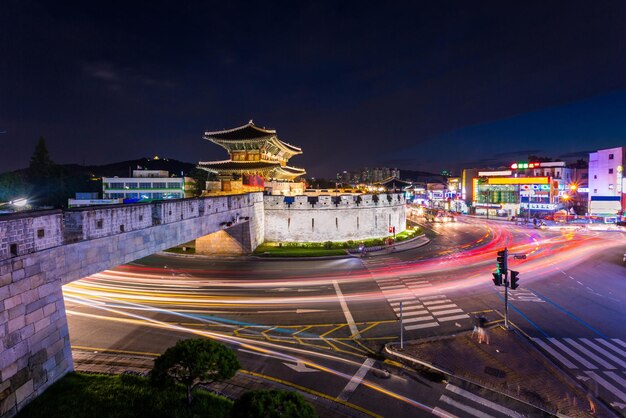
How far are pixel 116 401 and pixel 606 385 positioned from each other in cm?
1576

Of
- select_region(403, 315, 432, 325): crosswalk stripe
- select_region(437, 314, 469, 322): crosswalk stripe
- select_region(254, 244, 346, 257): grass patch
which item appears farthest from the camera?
select_region(254, 244, 346, 257): grass patch

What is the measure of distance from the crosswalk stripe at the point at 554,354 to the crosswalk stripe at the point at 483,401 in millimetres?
4403

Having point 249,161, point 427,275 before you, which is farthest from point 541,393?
point 249,161

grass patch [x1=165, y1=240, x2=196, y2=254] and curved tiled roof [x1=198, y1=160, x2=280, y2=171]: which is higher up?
curved tiled roof [x1=198, y1=160, x2=280, y2=171]

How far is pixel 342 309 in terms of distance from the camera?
1780 cm

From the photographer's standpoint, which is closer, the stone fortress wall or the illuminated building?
the stone fortress wall

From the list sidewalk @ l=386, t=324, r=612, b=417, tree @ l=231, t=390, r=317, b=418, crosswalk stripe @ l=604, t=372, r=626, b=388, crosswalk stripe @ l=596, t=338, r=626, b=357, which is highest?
tree @ l=231, t=390, r=317, b=418

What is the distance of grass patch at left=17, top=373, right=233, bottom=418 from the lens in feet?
28.0

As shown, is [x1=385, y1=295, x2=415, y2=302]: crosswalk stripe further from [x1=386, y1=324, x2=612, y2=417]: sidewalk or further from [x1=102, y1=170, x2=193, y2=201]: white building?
[x1=102, y1=170, x2=193, y2=201]: white building

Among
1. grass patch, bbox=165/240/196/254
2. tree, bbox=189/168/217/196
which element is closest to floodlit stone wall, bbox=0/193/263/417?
grass patch, bbox=165/240/196/254

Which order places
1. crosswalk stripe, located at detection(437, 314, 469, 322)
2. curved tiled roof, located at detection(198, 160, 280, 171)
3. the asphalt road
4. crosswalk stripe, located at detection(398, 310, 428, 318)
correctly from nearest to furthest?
the asphalt road, crosswalk stripe, located at detection(437, 314, 469, 322), crosswalk stripe, located at detection(398, 310, 428, 318), curved tiled roof, located at detection(198, 160, 280, 171)

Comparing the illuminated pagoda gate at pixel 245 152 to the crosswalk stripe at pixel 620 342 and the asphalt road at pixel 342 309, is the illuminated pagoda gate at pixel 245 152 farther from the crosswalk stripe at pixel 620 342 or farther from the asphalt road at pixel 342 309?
the crosswalk stripe at pixel 620 342

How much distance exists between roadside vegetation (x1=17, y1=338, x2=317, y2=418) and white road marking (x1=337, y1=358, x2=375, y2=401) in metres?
3.59

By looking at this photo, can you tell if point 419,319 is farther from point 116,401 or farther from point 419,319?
point 116,401
